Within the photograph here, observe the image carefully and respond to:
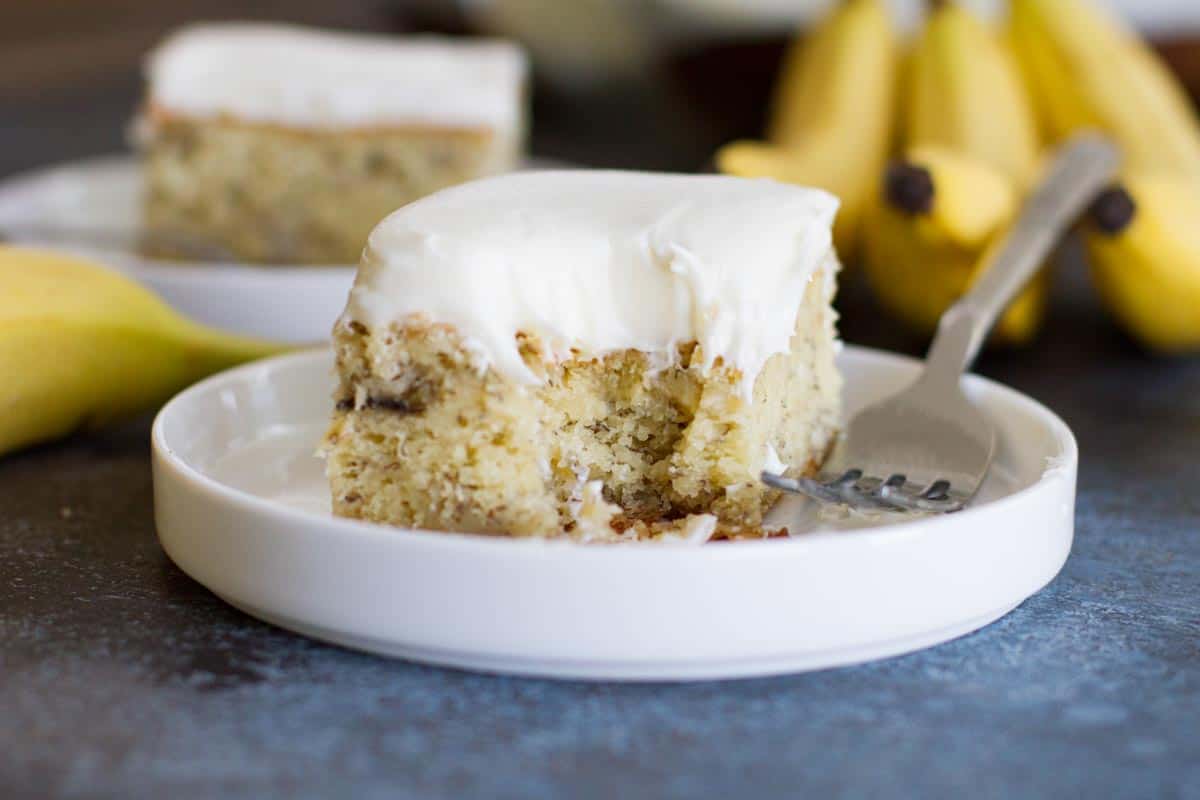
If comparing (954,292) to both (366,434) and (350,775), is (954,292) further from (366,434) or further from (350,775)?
(350,775)

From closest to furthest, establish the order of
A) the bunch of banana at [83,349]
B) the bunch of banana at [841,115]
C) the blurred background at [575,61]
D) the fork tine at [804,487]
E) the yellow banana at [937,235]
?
the fork tine at [804,487]
the bunch of banana at [83,349]
the yellow banana at [937,235]
the bunch of banana at [841,115]
the blurred background at [575,61]

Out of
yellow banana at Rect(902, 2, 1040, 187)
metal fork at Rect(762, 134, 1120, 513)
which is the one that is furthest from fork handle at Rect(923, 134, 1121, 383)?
yellow banana at Rect(902, 2, 1040, 187)

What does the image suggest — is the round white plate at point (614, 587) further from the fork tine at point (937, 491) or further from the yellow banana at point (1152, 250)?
the yellow banana at point (1152, 250)

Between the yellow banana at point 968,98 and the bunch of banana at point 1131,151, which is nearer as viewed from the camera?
the bunch of banana at point 1131,151

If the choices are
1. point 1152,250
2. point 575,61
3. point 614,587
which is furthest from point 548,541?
point 575,61

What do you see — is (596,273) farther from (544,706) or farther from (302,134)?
(302,134)

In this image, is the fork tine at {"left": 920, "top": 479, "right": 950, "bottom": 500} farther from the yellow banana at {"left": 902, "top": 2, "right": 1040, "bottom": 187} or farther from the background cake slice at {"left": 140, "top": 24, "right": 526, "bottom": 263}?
the background cake slice at {"left": 140, "top": 24, "right": 526, "bottom": 263}

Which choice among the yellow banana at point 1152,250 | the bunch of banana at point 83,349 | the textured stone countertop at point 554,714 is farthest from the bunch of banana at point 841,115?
the textured stone countertop at point 554,714

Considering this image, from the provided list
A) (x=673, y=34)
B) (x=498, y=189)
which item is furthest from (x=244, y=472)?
(x=673, y=34)
